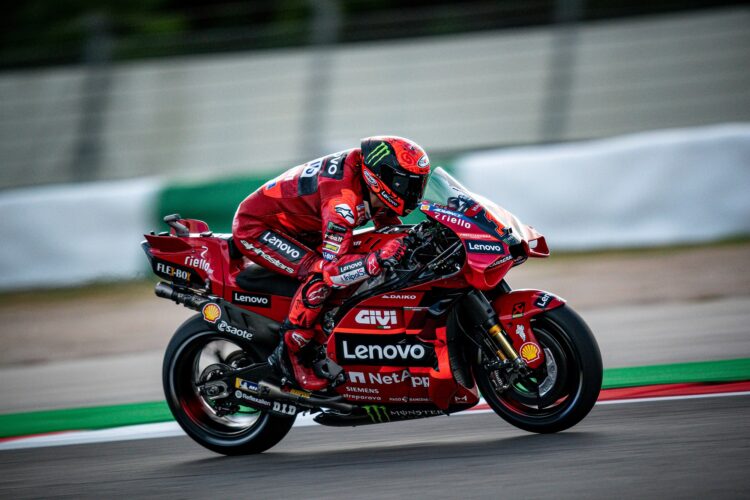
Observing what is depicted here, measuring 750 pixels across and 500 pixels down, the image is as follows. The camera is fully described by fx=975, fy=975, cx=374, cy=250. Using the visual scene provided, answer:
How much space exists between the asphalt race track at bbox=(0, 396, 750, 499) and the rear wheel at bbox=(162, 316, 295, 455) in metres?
0.11

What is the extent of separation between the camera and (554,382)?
4.96 m

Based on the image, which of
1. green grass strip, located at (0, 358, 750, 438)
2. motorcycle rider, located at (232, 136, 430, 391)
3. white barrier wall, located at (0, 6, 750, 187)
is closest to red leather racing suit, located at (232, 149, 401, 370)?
motorcycle rider, located at (232, 136, 430, 391)

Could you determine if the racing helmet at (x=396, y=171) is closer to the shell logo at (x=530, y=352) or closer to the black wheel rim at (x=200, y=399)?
the shell logo at (x=530, y=352)

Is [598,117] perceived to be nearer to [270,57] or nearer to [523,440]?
[270,57]

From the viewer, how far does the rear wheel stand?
18.4ft

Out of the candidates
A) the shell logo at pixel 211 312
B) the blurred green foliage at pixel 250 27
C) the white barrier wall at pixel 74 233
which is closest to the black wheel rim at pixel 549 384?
the shell logo at pixel 211 312

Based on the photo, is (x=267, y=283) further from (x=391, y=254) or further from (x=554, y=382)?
(x=554, y=382)

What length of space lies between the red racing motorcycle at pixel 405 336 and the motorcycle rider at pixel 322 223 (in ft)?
0.37

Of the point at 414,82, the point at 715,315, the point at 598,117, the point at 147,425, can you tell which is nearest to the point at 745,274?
the point at 715,315

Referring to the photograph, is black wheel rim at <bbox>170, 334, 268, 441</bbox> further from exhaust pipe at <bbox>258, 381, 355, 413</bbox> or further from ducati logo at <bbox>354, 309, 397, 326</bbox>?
ducati logo at <bbox>354, 309, 397, 326</bbox>

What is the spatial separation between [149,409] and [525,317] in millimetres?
3219

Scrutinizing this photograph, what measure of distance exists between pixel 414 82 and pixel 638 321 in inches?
204

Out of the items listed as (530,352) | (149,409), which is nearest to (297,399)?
(530,352)

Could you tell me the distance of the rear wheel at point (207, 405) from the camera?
561 centimetres
